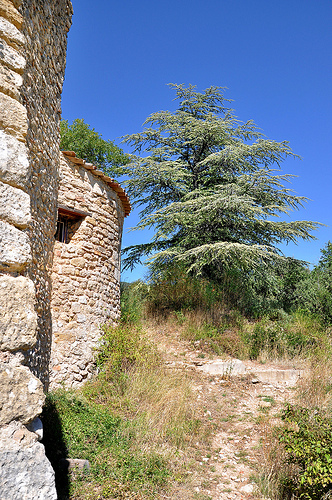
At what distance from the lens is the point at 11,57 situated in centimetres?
249

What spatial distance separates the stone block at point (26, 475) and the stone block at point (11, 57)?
229 centimetres

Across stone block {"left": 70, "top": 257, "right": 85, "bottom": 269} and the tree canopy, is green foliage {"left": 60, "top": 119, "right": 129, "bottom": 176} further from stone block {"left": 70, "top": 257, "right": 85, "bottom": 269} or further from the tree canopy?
stone block {"left": 70, "top": 257, "right": 85, "bottom": 269}

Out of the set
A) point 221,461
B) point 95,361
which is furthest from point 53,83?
point 221,461

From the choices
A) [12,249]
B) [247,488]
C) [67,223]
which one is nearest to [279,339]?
[247,488]

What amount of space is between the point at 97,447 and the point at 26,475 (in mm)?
3290

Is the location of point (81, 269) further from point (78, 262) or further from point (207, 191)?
point (207, 191)

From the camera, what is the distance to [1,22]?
2.49 m

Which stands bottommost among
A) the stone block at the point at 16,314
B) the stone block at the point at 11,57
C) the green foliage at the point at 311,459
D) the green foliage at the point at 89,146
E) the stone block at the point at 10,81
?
the green foliage at the point at 311,459

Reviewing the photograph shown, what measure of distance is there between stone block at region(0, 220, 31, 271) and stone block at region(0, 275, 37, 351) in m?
0.07

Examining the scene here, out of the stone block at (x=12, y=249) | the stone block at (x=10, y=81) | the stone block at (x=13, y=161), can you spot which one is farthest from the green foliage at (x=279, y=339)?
the stone block at (x=10, y=81)

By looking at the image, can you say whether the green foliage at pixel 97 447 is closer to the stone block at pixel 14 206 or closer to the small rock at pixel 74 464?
the small rock at pixel 74 464

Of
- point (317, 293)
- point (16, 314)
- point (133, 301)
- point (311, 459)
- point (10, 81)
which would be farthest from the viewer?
point (317, 293)

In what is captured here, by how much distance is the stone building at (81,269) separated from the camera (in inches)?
260

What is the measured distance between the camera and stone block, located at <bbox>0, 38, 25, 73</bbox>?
2425mm
